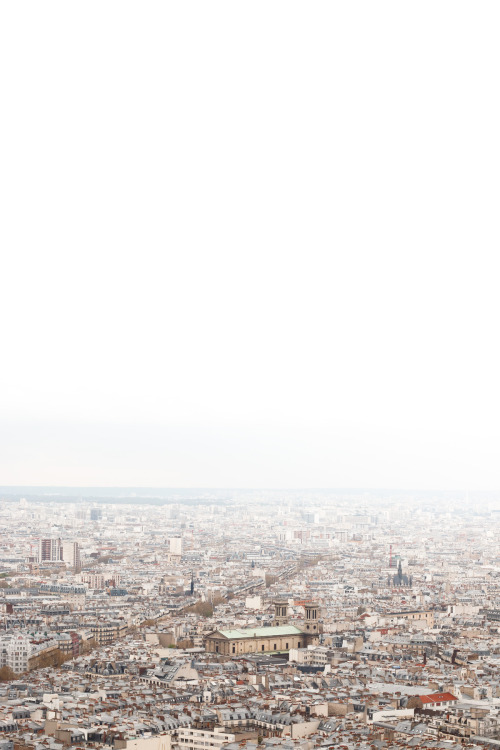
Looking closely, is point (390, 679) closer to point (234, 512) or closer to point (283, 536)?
point (283, 536)

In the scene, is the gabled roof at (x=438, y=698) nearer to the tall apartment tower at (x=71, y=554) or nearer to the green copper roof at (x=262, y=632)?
the green copper roof at (x=262, y=632)

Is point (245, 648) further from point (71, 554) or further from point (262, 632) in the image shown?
point (71, 554)

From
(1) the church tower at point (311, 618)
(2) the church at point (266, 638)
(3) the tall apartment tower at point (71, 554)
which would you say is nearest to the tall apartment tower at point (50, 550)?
(3) the tall apartment tower at point (71, 554)

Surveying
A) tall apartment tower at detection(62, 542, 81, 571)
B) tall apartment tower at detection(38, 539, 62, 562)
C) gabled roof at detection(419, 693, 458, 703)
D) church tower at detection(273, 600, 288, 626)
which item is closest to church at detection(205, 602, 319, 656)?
church tower at detection(273, 600, 288, 626)

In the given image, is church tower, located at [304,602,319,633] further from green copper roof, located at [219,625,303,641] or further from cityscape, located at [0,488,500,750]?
green copper roof, located at [219,625,303,641]

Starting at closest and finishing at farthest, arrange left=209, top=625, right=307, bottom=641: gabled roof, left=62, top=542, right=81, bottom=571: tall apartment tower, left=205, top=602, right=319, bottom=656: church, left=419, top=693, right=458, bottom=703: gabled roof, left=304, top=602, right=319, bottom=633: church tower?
left=419, top=693, right=458, bottom=703: gabled roof
left=205, top=602, right=319, bottom=656: church
left=209, top=625, right=307, bottom=641: gabled roof
left=304, top=602, right=319, bottom=633: church tower
left=62, top=542, right=81, bottom=571: tall apartment tower

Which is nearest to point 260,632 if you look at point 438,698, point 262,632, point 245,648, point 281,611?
point 262,632

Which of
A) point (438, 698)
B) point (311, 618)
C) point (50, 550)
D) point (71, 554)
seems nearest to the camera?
point (438, 698)
